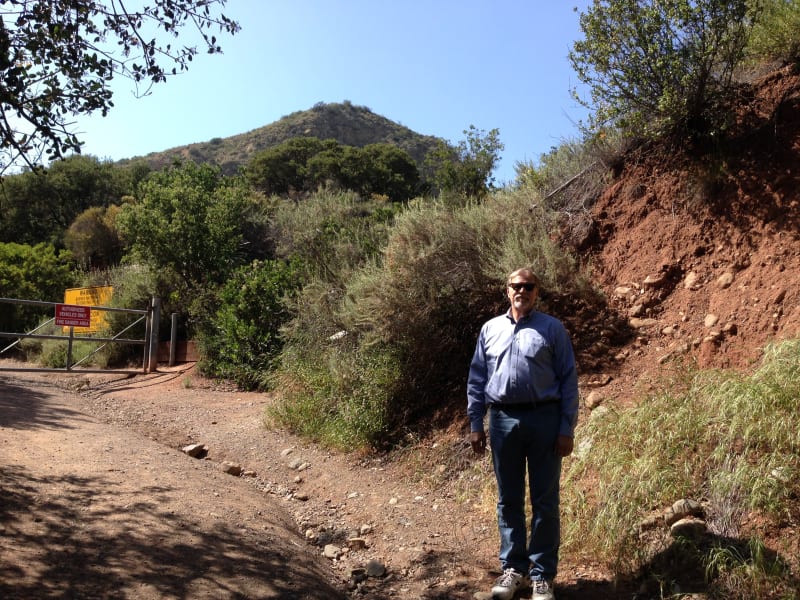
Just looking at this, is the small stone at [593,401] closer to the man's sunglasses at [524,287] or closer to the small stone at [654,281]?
the small stone at [654,281]

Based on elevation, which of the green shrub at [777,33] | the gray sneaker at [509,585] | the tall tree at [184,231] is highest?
the green shrub at [777,33]

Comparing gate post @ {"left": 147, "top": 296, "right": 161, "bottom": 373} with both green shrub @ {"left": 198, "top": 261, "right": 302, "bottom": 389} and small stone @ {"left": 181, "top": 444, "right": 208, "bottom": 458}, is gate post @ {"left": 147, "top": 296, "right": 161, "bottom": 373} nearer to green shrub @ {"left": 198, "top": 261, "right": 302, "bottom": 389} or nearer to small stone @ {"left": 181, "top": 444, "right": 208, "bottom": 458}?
green shrub @ {"left": 198, "top": 261, "right": 302, "bottom": 389}

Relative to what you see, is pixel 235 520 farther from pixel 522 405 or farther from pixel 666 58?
pixel 666 58

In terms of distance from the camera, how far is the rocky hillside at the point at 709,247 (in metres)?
6.07

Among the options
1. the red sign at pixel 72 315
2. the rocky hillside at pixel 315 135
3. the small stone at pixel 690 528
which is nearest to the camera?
the small stone at pixel 690 528

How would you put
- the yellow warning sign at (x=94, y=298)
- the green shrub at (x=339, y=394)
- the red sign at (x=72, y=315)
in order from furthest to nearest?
the yellow warning sign at (x=94, y=298)
the red sign at (x=72, y=315)
the green shrub at (x=339, y=394)

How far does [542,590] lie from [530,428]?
34.7 inches

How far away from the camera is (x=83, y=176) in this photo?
115 feet

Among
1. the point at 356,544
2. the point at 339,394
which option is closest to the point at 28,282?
the point at 339,394

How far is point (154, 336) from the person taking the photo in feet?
48.1

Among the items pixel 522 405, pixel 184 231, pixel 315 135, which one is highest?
pixel 315 135

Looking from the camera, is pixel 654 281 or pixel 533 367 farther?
pixel 654 281

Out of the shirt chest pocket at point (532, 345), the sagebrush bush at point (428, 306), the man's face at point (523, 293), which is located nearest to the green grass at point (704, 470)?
the shirt chest pocket at point (532, 345)

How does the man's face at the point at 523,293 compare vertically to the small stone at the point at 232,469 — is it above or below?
above
